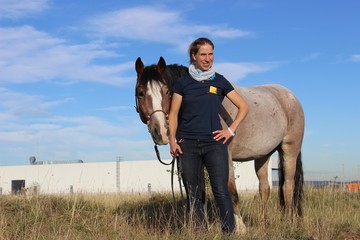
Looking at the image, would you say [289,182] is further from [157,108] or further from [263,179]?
[157,108]

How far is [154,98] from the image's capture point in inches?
220

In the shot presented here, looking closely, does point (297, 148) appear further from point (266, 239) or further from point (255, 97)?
point (266, 239)

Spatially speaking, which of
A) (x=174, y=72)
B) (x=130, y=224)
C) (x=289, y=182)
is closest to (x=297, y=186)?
(x=289, y=182)

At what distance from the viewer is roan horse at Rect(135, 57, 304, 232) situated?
18.5 ft

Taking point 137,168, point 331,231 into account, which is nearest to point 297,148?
point 331,231

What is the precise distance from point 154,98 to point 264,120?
2.52 m

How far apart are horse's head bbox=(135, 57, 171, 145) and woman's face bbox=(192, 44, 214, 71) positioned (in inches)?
24.8

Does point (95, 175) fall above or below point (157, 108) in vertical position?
below

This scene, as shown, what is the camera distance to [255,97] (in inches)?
300

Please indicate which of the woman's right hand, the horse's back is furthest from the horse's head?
the horse's back

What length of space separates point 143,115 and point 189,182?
106cm

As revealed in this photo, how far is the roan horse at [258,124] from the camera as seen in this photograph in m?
5.64

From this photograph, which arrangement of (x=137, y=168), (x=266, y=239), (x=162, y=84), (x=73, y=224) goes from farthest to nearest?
(x=137, y=168)
(x=73, y=224)
(x=162, y=84)
(x=266, y=239)

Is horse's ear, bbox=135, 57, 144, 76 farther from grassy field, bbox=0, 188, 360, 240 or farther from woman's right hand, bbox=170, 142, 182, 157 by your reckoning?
grassy field, bbox=0, 188, 360, 240
